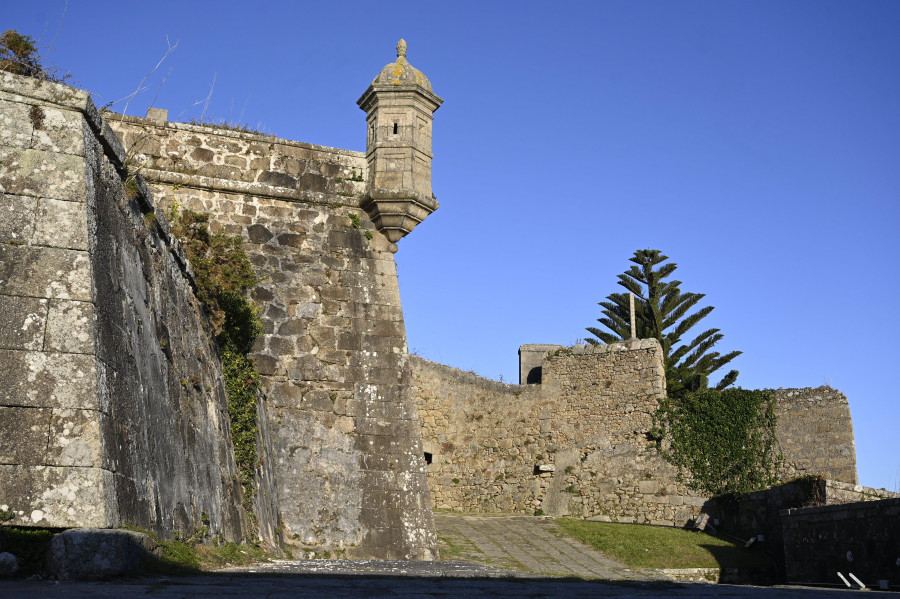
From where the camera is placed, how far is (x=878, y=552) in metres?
10.7

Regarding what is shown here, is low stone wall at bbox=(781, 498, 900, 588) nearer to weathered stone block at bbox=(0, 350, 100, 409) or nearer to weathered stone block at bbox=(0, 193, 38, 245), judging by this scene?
weathered stone block at bbox=(0, 350, 100, 409)

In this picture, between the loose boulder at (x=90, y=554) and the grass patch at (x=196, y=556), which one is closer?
the loose boulder at (x=90, y=554)

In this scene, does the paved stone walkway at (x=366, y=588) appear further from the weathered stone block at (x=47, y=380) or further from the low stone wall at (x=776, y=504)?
the low stone wall at (x=776, y=504)

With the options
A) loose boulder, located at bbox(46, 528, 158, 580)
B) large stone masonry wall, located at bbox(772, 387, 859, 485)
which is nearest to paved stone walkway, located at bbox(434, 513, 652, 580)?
large stone masonry wall, located at bbox(772, 387, 859, 485)

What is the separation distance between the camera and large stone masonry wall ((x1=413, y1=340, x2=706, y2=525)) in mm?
20969

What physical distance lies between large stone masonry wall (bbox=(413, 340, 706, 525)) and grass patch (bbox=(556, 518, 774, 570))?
3134 mm

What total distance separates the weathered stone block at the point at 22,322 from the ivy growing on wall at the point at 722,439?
17397 millimetres

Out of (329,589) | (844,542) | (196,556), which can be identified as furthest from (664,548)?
(329,589)

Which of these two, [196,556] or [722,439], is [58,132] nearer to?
[196,556]

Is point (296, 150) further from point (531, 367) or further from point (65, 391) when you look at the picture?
point (531, 367)

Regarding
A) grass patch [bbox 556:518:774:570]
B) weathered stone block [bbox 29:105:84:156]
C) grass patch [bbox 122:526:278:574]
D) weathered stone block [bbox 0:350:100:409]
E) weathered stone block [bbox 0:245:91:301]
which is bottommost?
grass patch [bbox 556:518:774:570]

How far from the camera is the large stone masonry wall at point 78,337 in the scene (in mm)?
4293

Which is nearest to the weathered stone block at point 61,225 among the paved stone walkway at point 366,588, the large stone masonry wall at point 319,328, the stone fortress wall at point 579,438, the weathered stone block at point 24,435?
the weathered stone block at point 24,435

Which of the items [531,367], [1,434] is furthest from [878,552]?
[531,367]
